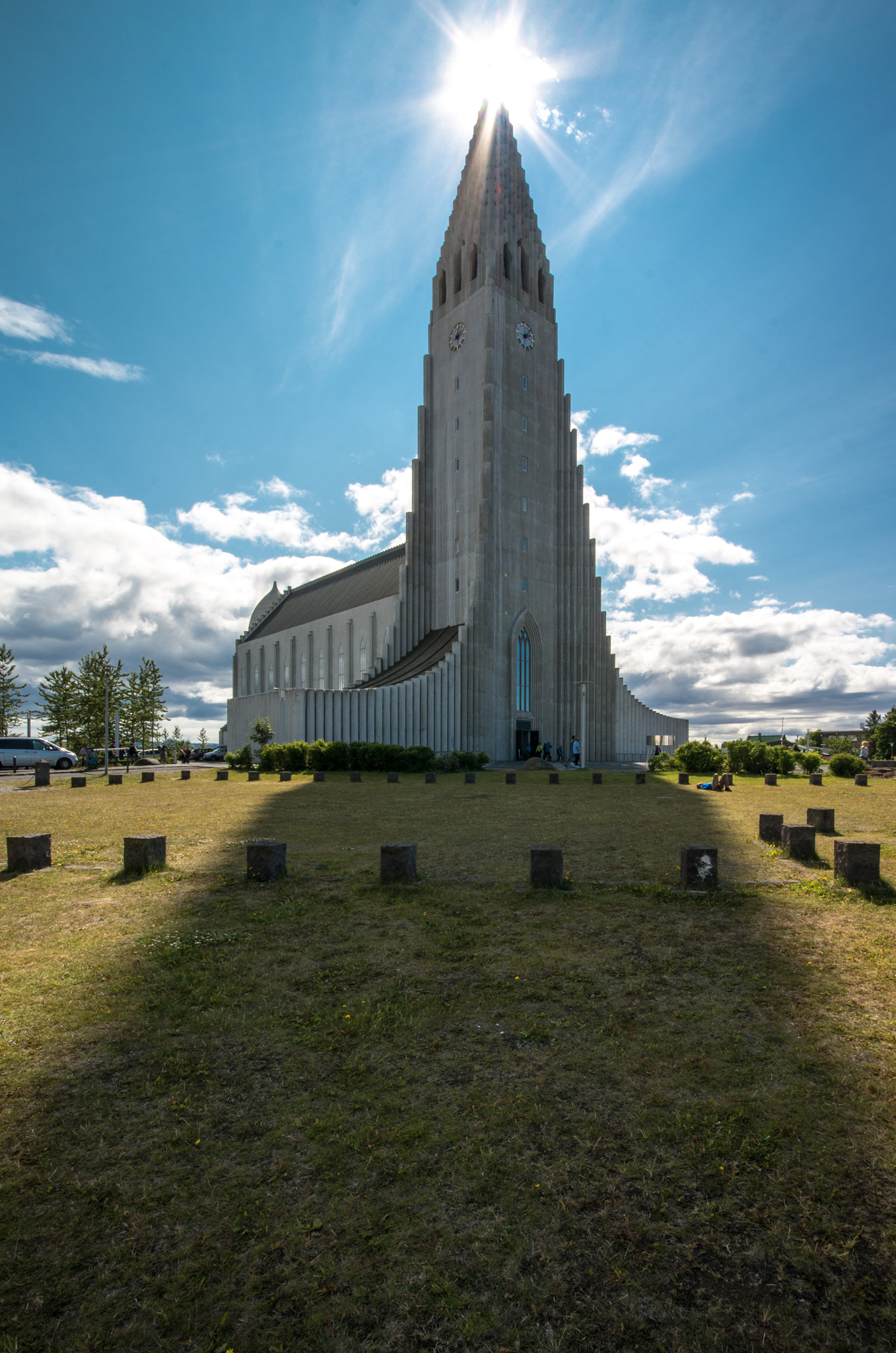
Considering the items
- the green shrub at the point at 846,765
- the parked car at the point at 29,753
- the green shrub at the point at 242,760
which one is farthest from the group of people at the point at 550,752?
the parked car at the point at 29,753

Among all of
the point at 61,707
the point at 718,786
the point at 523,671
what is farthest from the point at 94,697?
the point at 718,786

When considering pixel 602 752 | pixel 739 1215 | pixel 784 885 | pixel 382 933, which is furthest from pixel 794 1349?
pixel 602 752

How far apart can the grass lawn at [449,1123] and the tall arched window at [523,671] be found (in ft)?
138

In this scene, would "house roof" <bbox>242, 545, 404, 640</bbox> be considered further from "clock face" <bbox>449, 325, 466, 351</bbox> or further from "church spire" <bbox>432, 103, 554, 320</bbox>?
"church spire" <bbox>432, 103, 554, 320</bbox>

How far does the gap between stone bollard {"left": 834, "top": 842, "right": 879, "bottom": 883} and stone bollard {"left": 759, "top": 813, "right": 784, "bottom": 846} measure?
278cm

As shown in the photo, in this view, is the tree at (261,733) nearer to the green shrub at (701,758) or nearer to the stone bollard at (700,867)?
the green shrub at (701,758)

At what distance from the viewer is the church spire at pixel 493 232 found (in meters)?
49.3

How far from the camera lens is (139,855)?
834cm

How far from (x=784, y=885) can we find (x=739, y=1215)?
5.32 m

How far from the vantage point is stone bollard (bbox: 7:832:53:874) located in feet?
28.1

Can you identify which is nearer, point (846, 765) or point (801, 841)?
point (801, 841)

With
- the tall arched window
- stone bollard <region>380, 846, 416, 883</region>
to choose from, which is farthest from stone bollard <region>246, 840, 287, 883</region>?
the tall arched window

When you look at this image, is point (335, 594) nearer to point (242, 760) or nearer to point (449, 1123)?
point (242, 760)

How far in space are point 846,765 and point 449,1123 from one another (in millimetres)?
31814
